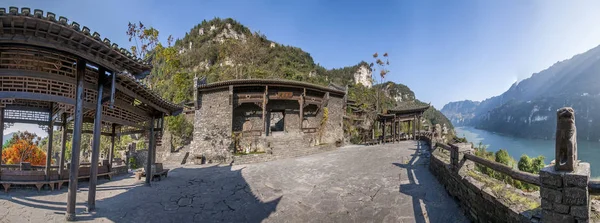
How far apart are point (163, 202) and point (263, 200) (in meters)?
2.58

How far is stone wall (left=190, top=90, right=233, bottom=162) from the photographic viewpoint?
15.1 m

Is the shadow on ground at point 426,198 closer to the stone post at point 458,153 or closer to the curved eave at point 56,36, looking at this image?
the stone post at point 458,153

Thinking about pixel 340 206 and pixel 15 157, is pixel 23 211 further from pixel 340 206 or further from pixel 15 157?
pixel 15 157

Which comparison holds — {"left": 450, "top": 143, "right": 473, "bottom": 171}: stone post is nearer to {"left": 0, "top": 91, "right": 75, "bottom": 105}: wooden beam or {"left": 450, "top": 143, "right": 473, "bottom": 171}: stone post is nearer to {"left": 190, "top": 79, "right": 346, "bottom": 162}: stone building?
{"left": 0, "top": 91, "right": 75, "bottom": 105}: wooden beam

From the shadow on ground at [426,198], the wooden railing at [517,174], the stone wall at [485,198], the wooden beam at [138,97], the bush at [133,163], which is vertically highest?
the wooden beam at [138,97]

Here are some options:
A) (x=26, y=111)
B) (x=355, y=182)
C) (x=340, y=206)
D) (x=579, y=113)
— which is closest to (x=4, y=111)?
(x=26, y=111)

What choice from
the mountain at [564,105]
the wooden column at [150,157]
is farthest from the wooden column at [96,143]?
the mountain at [564,105]

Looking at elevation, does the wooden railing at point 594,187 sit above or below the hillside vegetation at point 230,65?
below

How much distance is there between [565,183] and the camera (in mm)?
2949

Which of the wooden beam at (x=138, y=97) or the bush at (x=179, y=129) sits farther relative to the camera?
the bush at (x=179, y=129)

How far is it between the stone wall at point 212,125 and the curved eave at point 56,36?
10084 mm

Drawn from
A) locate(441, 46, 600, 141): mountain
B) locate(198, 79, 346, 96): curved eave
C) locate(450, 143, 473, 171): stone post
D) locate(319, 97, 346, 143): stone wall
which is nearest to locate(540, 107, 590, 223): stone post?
locate(450, 143, 473, 171): stone post

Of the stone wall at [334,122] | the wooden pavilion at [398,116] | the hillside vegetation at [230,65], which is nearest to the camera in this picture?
the stone wall at [334,122]

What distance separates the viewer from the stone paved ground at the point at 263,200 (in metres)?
5.27
